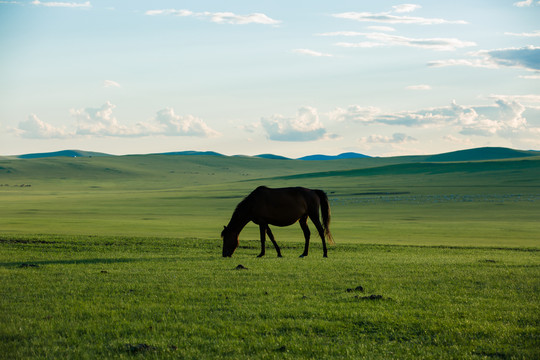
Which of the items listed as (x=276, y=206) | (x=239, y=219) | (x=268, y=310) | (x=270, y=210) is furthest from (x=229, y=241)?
(x=268, y=310)

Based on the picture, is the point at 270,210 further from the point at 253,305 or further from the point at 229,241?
the point at 253,305

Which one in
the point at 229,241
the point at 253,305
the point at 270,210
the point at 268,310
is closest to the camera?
the point at 268,310

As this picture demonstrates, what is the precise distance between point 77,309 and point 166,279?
3533mm

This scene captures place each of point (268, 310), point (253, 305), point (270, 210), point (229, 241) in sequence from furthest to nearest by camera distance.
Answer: point (270, 210) < point (229, 241) < point (253, 305) < point (268, 310)

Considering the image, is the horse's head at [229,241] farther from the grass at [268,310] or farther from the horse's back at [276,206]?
the grass at [268,310]

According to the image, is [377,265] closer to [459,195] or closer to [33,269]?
[33,269]

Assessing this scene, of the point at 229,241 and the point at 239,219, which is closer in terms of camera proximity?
the point at 229,241

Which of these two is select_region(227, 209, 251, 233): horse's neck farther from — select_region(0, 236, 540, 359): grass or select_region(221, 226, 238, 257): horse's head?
select_region(0, 236, 540, 359): grass

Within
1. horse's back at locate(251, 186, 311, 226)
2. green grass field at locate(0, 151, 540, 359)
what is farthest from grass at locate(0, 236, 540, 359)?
horse's back at locate(251, 186, 311, 226)

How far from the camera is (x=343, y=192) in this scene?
104 m

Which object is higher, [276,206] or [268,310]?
[276,206]

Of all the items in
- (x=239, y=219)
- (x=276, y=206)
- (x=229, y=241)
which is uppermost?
(x=276, y=206)

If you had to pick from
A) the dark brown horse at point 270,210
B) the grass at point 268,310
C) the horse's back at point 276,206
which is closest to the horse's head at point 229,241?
the dark brown horse at point 270,210

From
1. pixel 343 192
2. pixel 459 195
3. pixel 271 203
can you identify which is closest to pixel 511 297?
pixel 271 203
